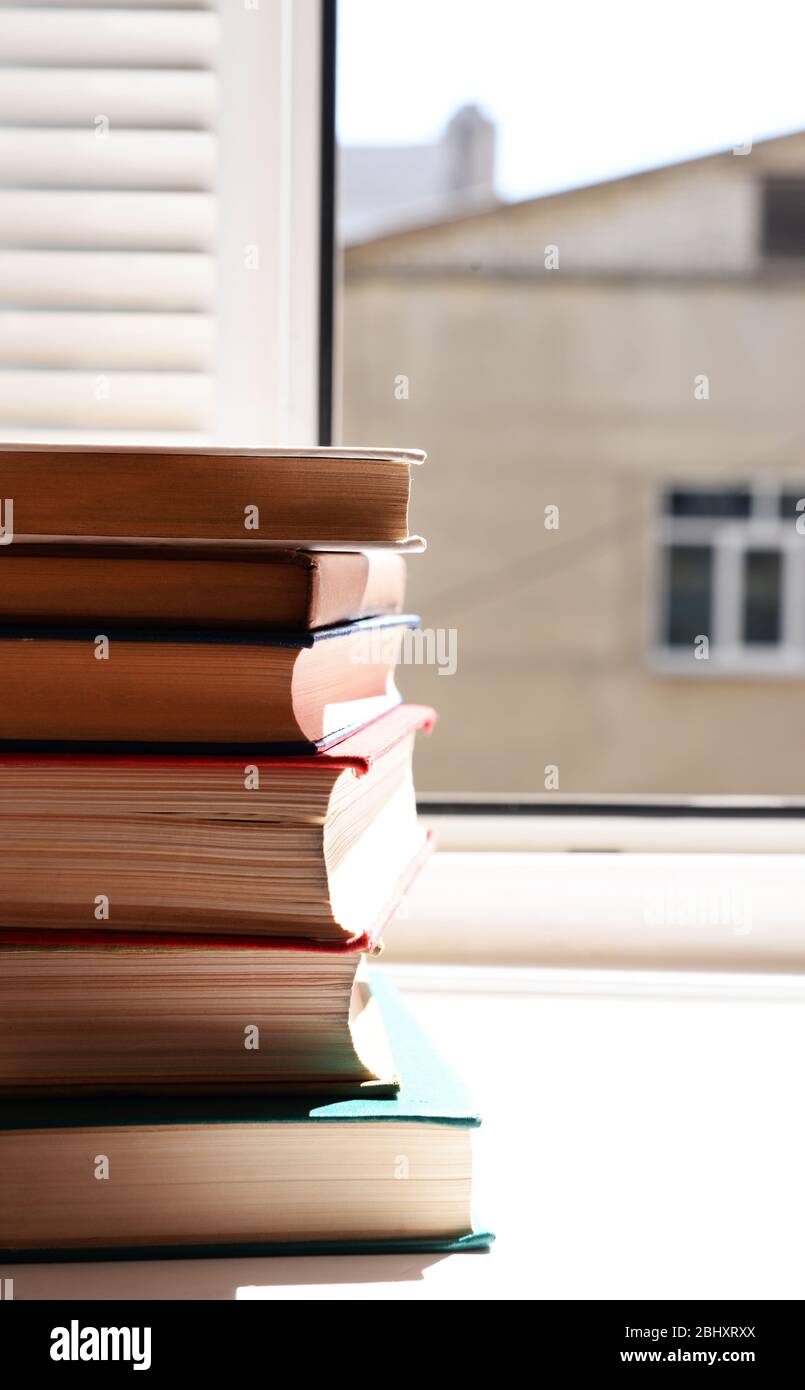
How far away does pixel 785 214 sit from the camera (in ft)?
44.5

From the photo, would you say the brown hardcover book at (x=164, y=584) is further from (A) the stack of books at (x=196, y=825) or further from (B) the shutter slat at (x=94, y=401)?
(B) the shutter slat at (x=94, y=401)

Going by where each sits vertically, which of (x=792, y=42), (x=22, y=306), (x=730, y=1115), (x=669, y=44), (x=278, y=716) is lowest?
(x=730, y=1115)

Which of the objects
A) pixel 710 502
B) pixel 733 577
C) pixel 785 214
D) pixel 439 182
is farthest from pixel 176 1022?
pixel 733 577

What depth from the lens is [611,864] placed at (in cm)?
92

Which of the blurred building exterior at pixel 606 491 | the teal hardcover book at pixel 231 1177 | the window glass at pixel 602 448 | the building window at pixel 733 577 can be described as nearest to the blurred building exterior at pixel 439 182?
the window glass at pixel 602 448

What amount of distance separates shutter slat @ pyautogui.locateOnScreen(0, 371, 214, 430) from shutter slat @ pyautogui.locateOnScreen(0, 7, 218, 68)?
0.20 metres

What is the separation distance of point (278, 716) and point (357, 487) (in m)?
0.09

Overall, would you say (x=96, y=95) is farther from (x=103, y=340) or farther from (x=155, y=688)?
(x=155, y=688)

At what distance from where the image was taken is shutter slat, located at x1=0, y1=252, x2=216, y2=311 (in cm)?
87

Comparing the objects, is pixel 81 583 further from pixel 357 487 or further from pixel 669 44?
pixel 669 44

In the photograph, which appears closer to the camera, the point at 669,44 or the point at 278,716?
the point at 278,716

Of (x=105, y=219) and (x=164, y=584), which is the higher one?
(x=105, y=219)

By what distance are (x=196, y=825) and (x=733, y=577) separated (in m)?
16.7
